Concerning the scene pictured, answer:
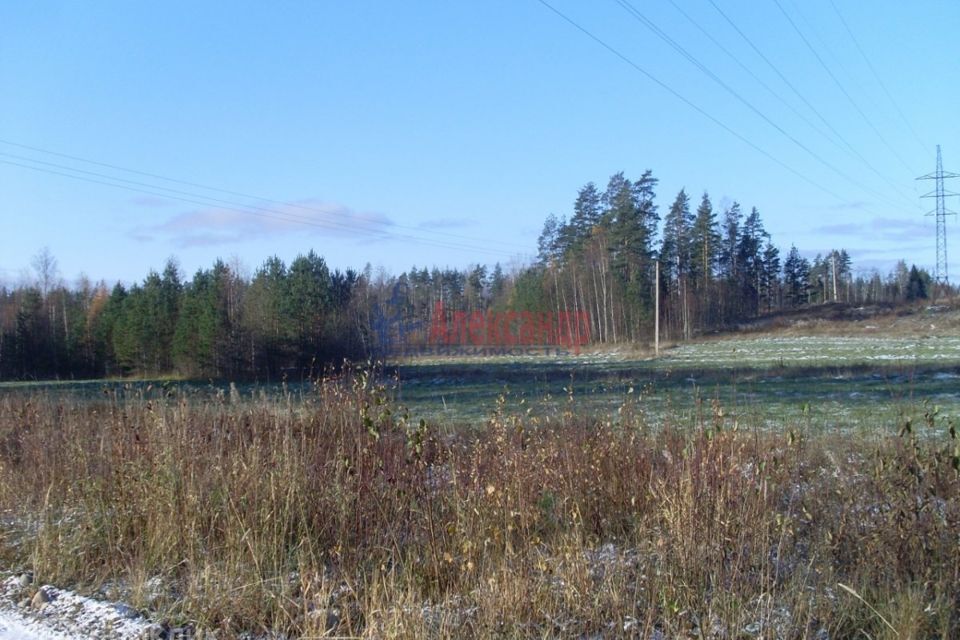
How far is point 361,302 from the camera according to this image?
3925 centimetres

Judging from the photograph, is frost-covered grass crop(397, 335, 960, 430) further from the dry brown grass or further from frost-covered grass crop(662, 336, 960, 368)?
the dry brown grass

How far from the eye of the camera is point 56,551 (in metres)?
4.76

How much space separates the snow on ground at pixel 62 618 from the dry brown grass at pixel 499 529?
170 millimetres

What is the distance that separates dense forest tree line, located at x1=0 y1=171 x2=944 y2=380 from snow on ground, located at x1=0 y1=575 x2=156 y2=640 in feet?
87.6

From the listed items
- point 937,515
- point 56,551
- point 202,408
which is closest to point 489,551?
point 937,515

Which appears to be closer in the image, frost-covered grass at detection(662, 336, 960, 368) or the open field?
the open field

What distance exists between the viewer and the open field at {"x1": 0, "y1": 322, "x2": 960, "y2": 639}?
3.61 metres

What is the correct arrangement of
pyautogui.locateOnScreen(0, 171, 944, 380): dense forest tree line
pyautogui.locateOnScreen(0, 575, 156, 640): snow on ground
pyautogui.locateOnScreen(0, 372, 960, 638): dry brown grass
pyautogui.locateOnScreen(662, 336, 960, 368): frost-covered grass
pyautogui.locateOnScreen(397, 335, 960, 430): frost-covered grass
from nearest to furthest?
pyautogui.locateOnScreen(0, 372, 960, 638): dry brown grass
pyautogui.locateOnScreen(0, 575, 156, 640): snow on ground
pyautogui.locateOnScreen(397, 335, 960, 430): frost-covered grass
pyautogui.locateOnScreen(662, 336, 960, 368): frost-covered grass
pyautogui.locateOnScreen(0, 171, 944, 380): dense forest tree line

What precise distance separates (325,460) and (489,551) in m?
1.74

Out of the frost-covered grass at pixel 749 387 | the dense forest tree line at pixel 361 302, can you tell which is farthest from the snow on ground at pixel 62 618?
the dense forest tree line at pixel 361 302

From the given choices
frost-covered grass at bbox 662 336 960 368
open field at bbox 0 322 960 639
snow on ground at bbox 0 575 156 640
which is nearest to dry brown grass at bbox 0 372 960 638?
open field at bbox 0 322 960 639

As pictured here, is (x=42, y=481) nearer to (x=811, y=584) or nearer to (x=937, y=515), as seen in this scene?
(x=811, y=584)

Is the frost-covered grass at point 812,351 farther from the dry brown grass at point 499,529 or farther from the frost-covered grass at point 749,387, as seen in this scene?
the dry brown grass at point 499,529

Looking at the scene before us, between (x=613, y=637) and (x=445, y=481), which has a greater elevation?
(x=445, y=481)
